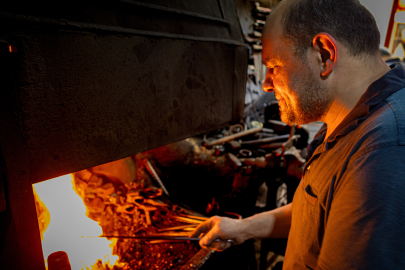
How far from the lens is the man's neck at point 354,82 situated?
1.04 metres

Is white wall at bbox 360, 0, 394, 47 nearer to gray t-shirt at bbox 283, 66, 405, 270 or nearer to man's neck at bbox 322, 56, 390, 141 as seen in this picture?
man's neck at bbox 322, 56, 390, 141

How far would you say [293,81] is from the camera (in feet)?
4.11

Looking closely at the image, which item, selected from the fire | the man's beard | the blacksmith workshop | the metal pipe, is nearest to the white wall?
the metal pipe

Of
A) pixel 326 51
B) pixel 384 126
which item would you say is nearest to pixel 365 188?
pixel 384 126

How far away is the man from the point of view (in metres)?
0.74

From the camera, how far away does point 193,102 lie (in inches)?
68.4

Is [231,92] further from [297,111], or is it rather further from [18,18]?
[18,18]

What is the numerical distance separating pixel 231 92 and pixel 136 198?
2.18 meters

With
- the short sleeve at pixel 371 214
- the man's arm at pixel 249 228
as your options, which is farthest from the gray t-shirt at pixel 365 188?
the man's arm at pixel 249 228

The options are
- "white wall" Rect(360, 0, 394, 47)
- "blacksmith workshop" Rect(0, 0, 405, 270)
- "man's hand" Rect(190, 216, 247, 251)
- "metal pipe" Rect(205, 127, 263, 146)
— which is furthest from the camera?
"white wall" Rect(360, 0, 394, 47)

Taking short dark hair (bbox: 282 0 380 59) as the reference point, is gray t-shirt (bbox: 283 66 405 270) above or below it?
below

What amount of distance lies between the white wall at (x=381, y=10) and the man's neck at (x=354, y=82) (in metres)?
8.34

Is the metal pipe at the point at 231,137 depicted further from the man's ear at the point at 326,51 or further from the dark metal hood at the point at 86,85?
the man's ear at the point at 326,51

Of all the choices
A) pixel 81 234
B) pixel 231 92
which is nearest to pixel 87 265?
pixel 81 234
